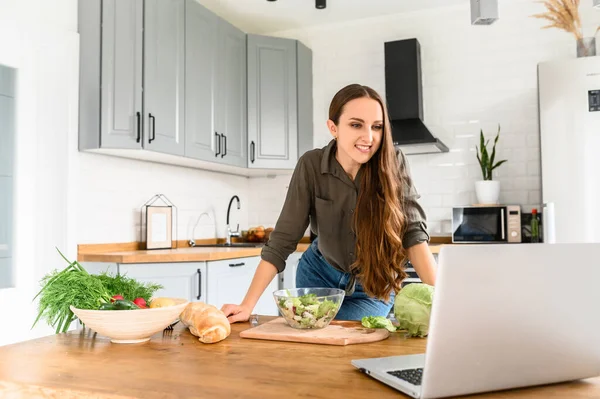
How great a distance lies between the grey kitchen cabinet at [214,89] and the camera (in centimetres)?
362

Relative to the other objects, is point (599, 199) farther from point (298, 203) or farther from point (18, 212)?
point (18, 212)

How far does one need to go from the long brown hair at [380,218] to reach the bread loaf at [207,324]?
2.12 ft

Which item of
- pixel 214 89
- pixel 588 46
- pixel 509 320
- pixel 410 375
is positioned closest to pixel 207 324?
pixel 410 375

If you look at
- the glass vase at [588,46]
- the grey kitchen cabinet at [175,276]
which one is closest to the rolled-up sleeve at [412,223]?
the grey kitchen cabinet at [175,276]

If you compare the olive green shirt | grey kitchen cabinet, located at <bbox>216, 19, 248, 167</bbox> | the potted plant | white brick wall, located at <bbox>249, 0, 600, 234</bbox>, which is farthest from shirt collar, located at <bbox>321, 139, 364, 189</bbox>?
white brick wall, located at <bbox>249, 0, 600, 234</bbox>

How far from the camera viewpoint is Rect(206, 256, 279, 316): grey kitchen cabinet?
327 centimetres

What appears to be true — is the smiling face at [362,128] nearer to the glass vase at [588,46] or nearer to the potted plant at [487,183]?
the potted plant at [487,183]

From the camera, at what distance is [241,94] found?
4.27 metres

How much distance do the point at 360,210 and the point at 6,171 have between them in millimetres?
1967

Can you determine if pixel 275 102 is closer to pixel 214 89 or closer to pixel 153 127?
pixel 214 89

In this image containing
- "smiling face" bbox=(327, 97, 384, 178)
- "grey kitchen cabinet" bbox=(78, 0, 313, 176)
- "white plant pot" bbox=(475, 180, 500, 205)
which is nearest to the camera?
"smiling face" bbox=(327, 97, 384, 178)

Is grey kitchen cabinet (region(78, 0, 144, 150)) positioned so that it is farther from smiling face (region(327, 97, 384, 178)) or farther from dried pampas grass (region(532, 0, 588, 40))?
dried pampas grass (region(532, 0, 588, 40))

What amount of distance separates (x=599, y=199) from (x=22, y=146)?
340 cm

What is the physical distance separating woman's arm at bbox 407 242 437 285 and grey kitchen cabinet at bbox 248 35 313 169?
2.63 metres
